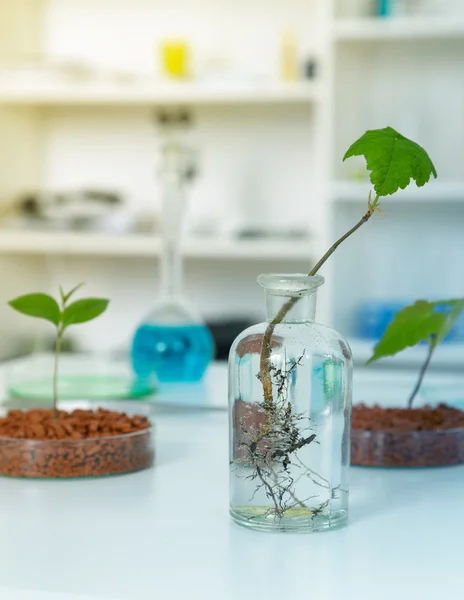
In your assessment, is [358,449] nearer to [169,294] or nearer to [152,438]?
[152,438]

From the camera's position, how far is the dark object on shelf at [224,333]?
286cm

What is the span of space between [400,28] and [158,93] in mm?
774

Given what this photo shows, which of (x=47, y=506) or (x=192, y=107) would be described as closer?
(x=47, y=506)

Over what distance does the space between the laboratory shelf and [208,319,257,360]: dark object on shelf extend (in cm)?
21

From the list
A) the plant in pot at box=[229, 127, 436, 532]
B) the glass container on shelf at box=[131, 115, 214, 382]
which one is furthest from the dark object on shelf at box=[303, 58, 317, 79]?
the plant in pot at box=[229, 127, 436, 532]

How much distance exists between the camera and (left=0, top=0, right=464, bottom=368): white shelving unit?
2973mm

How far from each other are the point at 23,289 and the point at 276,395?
110 inches

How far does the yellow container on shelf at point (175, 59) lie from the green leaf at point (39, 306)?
227 centimetres

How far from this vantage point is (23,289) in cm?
342

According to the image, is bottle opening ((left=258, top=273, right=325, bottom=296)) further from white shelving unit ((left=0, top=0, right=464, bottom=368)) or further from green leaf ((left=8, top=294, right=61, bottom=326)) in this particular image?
white shelving unit ((left=0, top=0, right=464, bottom=368))

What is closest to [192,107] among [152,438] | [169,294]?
[169,294]

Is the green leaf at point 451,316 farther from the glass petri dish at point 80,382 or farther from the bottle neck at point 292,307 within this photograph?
the glass petri dish at point 80,382

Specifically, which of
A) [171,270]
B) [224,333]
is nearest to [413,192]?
[224,333]

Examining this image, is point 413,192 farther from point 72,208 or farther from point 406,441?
point 406,441
